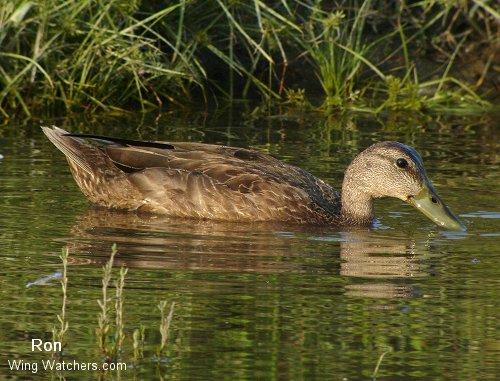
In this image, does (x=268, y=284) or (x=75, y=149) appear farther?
(x=75, y=149)

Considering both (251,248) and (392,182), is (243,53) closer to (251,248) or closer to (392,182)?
(392,182)

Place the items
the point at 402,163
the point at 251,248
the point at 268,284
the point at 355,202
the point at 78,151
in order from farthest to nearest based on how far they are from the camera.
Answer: the point at 78,151 → the point at 355,202 → the point at 402,163 → the point at 251,248 → the point at 268,284

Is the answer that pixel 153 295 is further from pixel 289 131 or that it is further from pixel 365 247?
pixel 289 131

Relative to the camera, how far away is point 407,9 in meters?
14.9

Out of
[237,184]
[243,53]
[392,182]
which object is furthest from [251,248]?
[243,53]

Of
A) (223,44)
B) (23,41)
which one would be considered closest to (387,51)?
(223,44)

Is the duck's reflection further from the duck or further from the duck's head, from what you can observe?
the duck's head

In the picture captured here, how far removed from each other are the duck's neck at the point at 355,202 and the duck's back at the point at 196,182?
0.12 meters

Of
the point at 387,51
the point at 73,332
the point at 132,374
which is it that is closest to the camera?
the point at 132,374

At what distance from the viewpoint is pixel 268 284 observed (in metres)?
7.39

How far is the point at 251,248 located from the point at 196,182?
1.26 metres

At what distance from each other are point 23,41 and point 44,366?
731cm

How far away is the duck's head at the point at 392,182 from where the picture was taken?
9367 mm

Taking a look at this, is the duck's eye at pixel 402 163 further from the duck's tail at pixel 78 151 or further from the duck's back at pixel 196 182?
the duck's tail at pixel 78 151
